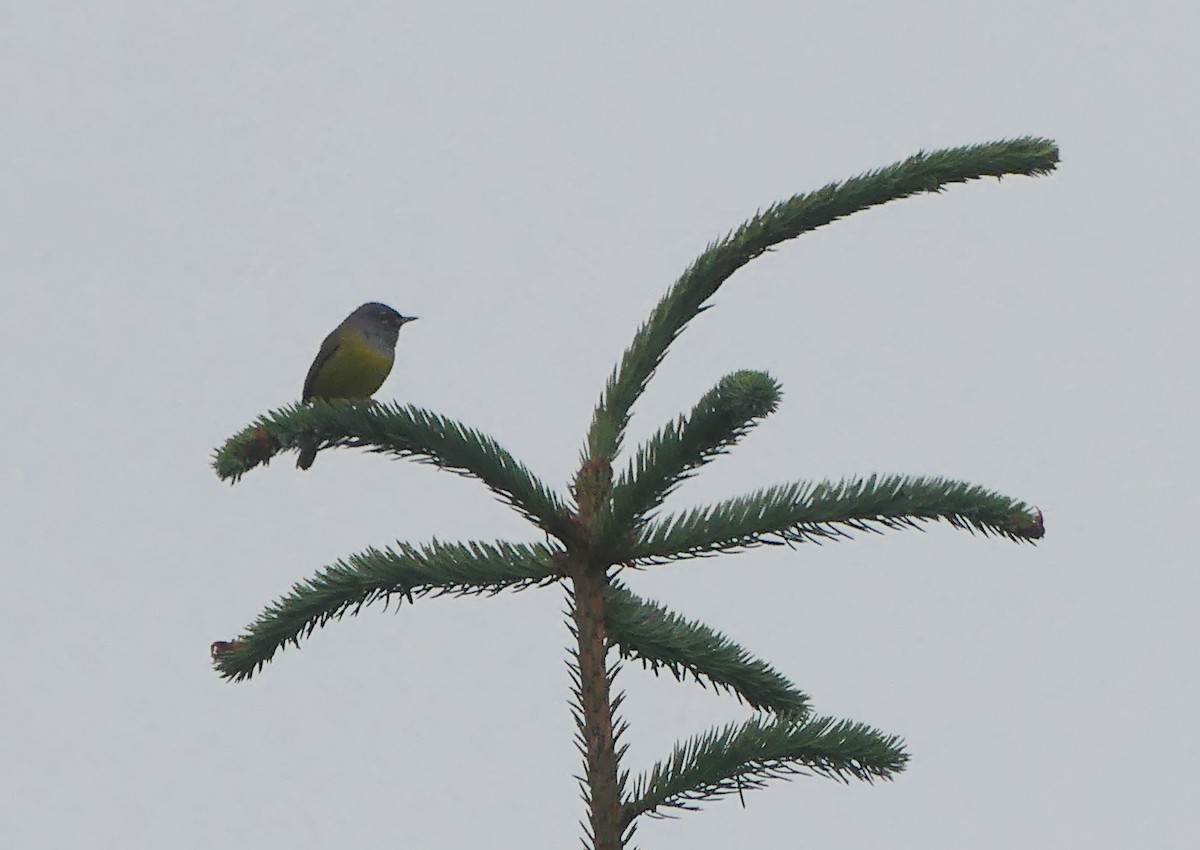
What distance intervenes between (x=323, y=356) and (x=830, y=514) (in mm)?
5819

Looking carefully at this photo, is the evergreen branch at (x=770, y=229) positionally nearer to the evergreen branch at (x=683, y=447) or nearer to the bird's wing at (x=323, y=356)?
the evergreen branch at (x=683, y=447)

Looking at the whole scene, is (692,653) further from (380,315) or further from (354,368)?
(380,315)

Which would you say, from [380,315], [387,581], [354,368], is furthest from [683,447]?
[380,315]

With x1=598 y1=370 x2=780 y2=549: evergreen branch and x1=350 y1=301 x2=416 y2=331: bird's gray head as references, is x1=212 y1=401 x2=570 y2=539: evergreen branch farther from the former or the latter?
x1=350 y1=301 x2=416 y2=331: bird's gray head

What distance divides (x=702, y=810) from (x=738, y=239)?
133 cm

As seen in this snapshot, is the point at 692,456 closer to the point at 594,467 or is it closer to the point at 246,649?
the point at 594,467

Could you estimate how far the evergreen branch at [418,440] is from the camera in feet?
9.91

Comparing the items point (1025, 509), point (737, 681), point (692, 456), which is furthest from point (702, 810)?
point (1025, 509)

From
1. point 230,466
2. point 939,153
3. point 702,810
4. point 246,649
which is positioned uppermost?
point 939,153

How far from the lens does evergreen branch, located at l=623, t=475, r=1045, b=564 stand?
3035 mm

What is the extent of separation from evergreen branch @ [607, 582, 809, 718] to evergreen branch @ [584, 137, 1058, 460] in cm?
41

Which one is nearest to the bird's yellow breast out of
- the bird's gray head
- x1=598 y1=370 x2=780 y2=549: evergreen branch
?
the bird's gray head

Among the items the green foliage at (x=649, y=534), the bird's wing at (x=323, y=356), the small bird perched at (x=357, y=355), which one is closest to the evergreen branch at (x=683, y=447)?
the green foliage at (x=649, y=534)

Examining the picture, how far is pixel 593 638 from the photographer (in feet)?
9.77
